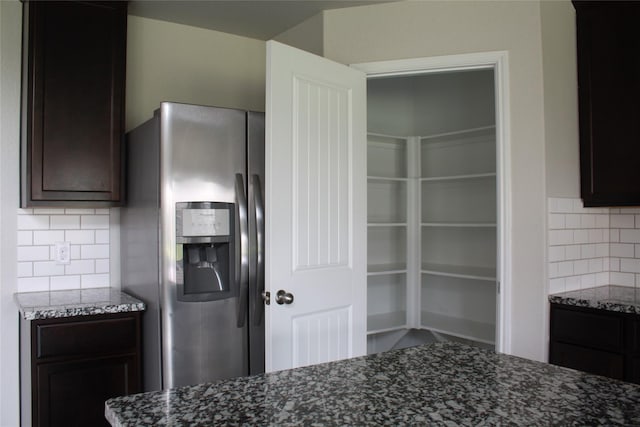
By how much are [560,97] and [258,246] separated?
183cm

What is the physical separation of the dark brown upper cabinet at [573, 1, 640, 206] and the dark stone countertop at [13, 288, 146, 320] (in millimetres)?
2536

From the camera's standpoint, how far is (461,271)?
3785 mm

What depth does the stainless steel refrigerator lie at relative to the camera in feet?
7.32

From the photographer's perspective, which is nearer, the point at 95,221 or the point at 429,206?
the point at 95,221

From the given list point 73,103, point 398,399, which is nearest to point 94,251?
point 73,103

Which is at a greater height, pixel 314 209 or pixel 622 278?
pixel 314 209

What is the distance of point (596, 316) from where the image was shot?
245cm

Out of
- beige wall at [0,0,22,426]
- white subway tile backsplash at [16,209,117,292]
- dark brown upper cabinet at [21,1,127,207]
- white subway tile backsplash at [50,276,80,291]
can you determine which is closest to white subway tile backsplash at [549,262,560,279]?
dark brown upper cabinet at [21,1,127,207]

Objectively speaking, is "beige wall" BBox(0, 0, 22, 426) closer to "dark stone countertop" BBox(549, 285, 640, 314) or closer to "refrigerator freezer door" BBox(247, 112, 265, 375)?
"refrigerator freezer door" BBox(247, 112, 265, 375)

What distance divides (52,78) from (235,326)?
1.55 m

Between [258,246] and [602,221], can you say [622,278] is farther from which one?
[258,246]

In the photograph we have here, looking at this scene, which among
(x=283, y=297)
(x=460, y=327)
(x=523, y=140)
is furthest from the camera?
(x=460, y=327)

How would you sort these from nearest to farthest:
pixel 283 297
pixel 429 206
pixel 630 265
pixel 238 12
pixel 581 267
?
1. pixel 283 297
2. pixel 581 267
3. pixel 630 265
4. pixel 238 12
5. pixel 429 206

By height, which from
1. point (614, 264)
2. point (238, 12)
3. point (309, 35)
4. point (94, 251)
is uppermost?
point (238, 12)
